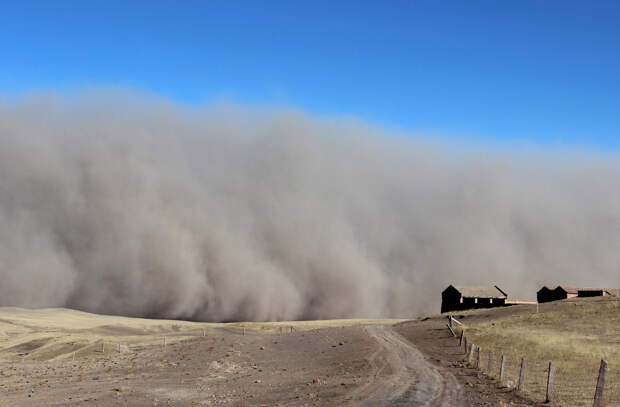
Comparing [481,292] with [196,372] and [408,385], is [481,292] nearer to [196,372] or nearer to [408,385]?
[196,372]

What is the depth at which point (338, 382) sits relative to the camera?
21.5 meters

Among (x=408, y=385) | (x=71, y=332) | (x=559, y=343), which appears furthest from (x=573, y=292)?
(x=71, y=332)

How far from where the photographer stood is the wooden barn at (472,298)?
64062 millimetres

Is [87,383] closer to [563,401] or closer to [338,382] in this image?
[338,382]

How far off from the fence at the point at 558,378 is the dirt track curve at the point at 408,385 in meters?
1.79

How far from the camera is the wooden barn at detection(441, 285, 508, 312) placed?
64.1 m

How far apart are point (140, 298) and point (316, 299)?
110ft

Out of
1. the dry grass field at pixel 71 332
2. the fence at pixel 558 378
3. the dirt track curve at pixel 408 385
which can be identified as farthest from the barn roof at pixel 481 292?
the fence at pixel 558 378

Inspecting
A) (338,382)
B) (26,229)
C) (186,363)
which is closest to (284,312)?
(26,229)

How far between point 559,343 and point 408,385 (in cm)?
1393

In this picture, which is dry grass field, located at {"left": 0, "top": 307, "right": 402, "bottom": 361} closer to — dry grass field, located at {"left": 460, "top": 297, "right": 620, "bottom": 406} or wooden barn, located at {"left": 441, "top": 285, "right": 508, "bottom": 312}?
wooden barn, located at {"left": 441, "top": 285, "right": 508, "bottom": 312}

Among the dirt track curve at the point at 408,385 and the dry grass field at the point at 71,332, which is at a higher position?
the dirt track curve at the point at 408,385

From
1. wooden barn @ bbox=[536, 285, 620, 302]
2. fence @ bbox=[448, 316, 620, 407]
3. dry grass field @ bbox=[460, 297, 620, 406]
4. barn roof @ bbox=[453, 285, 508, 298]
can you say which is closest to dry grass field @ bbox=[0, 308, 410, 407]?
fence @ bbox=[448, 316, 620, 407]

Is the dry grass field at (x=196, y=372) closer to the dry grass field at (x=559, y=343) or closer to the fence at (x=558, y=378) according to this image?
the fence at (x=558, y=378)
